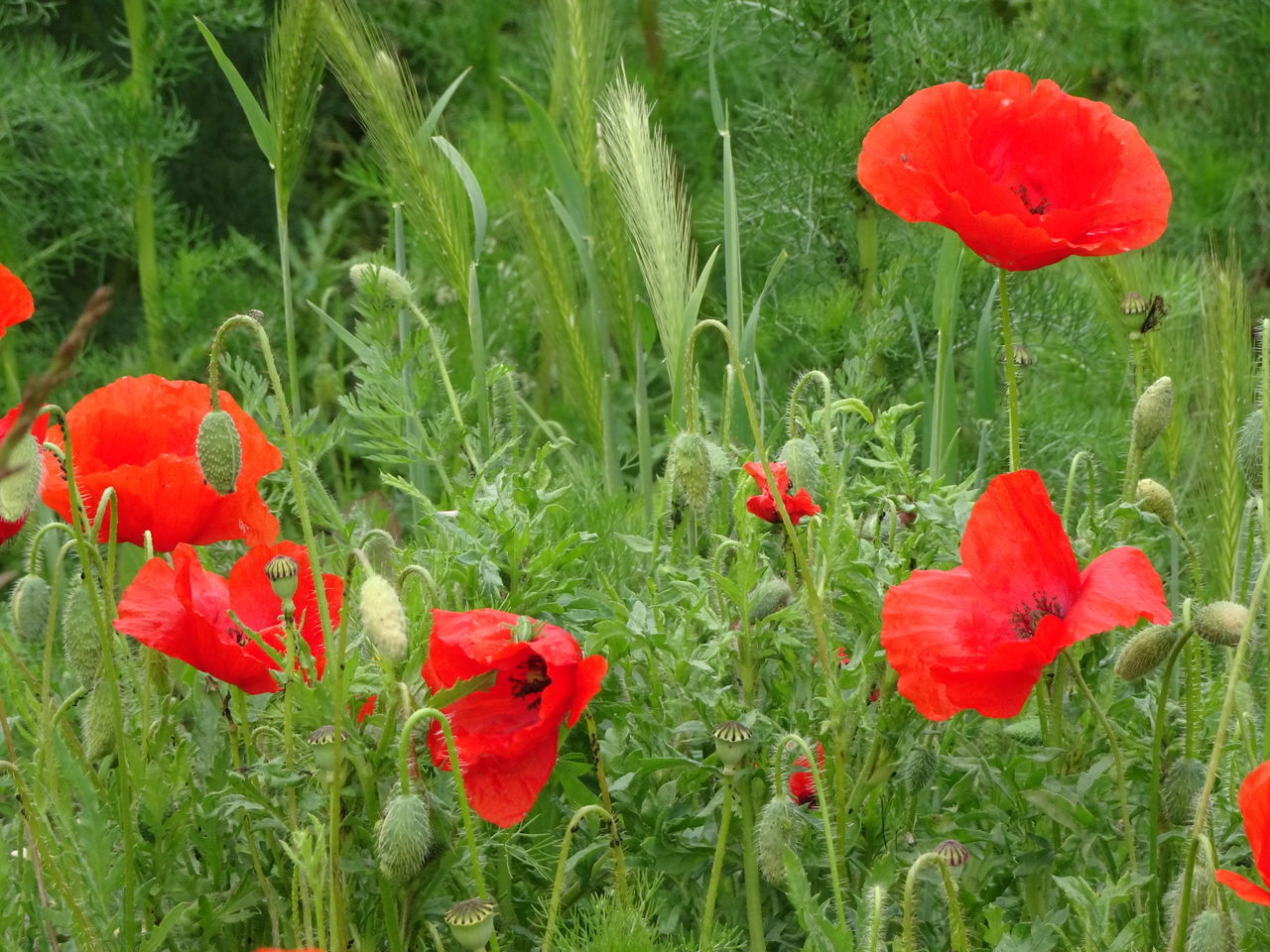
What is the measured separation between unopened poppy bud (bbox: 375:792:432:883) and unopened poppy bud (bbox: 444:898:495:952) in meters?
0.04

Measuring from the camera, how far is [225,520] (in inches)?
51.5

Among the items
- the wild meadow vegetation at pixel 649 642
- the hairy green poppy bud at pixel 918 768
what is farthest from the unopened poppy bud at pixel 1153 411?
the hairy green poppy bud at pixel 918 768

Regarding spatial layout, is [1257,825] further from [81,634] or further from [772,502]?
[81,634]

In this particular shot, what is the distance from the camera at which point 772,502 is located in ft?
4.34

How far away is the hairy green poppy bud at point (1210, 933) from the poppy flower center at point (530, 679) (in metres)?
0.49

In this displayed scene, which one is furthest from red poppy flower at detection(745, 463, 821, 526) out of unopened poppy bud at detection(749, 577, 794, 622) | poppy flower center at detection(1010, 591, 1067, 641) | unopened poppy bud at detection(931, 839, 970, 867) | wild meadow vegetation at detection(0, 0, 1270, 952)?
unopened poppy bud at detection(931, 839, 970, 867)

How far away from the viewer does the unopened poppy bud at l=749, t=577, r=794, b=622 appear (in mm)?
1185

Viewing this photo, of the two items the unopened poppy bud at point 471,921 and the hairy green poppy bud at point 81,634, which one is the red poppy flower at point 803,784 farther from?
the hairy green poppy bud at point 81,634

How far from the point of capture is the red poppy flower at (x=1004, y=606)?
3.40 ft

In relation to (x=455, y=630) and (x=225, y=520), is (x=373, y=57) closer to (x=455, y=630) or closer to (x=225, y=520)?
(x=225, y=520)

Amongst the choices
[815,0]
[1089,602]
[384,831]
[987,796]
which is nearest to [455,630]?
[384,831]

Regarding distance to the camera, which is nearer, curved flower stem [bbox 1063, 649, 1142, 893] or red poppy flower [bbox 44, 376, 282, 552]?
curved flower stem [bbox 1063, 649, 1142, 893]

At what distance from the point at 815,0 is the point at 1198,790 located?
1.67 meters

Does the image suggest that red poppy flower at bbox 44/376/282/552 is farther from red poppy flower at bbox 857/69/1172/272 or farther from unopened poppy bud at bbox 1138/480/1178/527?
unopened poppy bud at bbox 1138/480/1178/527
